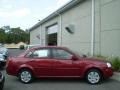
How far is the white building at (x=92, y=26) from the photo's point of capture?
1617cm

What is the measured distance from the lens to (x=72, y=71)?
1216 centimetres

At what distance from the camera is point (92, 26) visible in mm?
18688

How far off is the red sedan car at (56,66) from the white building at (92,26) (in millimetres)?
3952

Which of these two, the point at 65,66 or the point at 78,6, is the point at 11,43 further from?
the point at 65,66

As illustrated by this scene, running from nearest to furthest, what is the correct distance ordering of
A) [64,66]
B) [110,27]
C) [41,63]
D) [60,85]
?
[60,85]
[64,66]
[41,63]
[110,27]

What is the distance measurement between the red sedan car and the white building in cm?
395

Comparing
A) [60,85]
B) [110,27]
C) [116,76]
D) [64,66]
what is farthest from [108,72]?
[110,27]

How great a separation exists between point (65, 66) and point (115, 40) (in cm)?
471

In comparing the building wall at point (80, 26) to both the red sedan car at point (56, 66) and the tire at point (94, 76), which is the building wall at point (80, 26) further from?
the tire at point (94, 76)

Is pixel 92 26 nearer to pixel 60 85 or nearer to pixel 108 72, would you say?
pixel 108 72

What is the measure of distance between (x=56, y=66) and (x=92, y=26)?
7042 millimetres

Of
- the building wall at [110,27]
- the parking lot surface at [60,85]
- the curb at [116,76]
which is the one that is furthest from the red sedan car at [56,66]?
the building wall at [110,27]

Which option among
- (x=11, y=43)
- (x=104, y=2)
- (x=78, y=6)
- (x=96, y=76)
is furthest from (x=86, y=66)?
(x=11, y=43)

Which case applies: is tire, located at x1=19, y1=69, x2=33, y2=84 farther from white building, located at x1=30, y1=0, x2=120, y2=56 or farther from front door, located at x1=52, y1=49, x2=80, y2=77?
white building, located at x1=30, y1=0, x2=120, y2=56
